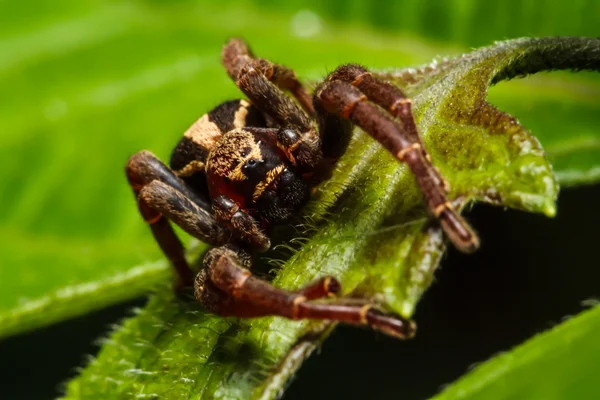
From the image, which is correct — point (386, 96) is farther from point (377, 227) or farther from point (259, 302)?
point (259, 302)

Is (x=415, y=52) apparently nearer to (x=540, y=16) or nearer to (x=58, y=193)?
(x=540, y=16)

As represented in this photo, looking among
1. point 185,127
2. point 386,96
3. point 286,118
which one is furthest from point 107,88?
point 386,96

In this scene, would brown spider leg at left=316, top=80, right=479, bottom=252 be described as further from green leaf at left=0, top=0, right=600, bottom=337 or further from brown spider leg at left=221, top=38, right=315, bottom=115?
green leaf at left=0, top=0, right=600, bottom=337

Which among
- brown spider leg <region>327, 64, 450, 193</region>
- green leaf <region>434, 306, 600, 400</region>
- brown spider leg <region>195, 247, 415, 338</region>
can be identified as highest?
brown spider leg <region>327, 64, 450, 193</region>

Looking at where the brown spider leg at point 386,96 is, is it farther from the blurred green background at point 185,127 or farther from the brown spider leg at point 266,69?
the blurred green background at point 185,127

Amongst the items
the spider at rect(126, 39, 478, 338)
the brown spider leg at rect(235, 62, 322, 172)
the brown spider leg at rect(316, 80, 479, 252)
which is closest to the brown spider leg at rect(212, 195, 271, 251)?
the spider at rect(126, 39, 478, 338)

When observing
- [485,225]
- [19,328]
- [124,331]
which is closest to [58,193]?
[19,328]
